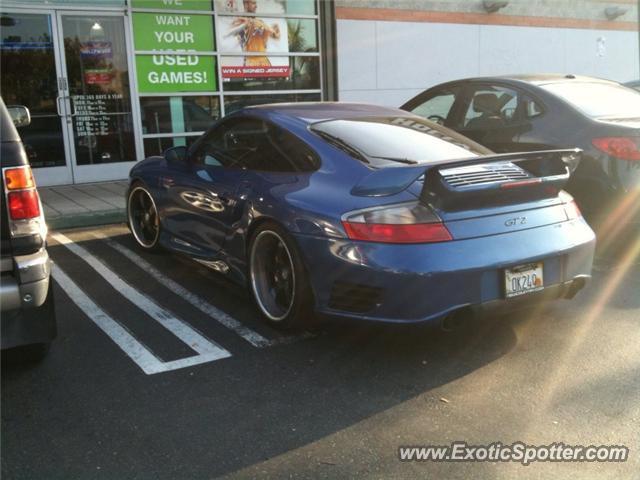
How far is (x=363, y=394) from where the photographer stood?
334cm

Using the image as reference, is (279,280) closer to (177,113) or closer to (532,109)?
(532,109)

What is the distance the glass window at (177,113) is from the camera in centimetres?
1056

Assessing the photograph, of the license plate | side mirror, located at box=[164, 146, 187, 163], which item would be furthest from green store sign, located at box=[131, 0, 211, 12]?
the license plate

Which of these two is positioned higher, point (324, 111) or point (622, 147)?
point (324, 111)

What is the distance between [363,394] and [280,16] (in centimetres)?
958

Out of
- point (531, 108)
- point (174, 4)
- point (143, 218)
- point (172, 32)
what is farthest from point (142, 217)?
point (174, 4)

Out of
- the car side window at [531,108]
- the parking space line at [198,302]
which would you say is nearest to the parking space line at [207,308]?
the parking space line at [198,302]

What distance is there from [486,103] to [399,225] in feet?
11.5

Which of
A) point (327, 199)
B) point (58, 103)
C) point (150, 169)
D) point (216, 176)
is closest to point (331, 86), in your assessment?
point (58, 103)

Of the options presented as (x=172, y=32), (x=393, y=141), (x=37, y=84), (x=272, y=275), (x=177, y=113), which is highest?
(x=172, y=32)

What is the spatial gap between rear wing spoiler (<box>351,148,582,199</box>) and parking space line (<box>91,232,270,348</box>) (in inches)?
46.1

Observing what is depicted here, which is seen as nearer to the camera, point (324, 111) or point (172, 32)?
point (324, 111)

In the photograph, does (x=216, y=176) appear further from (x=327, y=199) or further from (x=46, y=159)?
(x=46, y=159)

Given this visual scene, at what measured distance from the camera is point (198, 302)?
15.7ft
